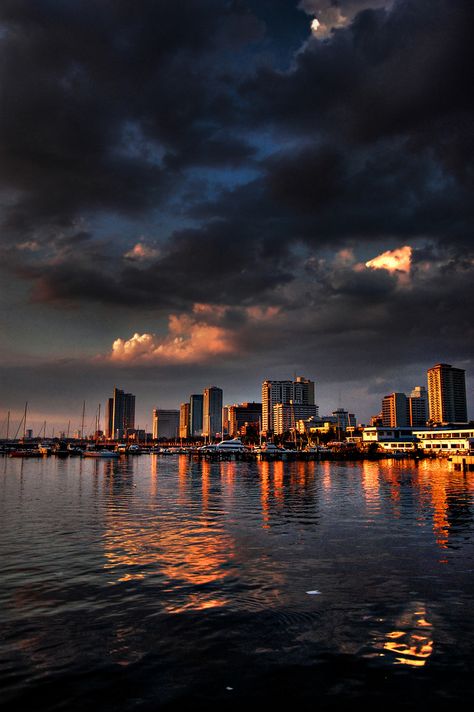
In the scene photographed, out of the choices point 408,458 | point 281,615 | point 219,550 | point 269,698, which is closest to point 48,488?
point 219,550

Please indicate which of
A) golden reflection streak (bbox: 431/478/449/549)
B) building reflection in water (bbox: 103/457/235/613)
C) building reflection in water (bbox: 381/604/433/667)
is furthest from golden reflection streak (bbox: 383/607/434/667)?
golden reflection streak (bbox: 431/478/449/549)

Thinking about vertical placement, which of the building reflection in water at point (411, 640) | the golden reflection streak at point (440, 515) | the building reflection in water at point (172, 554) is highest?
the building reflection in water at point (411, 640)

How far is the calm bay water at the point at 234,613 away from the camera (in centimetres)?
1380

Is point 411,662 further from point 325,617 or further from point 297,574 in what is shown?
point 297,574

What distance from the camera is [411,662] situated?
50.2 feet

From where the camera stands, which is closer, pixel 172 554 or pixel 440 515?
pixel 172 554

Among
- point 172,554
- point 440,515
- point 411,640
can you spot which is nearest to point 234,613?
point 411,640

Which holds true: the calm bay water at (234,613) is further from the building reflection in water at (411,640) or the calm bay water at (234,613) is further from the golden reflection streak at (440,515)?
the golden reflection streak at (440,515)

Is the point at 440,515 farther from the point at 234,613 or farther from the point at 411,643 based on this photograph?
the point at 234,613

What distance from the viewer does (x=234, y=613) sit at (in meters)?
19.8

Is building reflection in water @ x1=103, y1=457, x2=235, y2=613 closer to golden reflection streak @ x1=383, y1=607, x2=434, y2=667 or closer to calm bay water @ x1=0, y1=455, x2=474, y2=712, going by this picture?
calm bay water @ x1=0, y1=455, x2=474, y2=712

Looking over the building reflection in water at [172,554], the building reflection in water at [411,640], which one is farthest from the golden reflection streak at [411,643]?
the building reflection in water at [172,554]

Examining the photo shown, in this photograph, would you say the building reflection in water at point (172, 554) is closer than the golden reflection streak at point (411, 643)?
No

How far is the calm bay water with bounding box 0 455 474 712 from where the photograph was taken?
1380 centimetres
